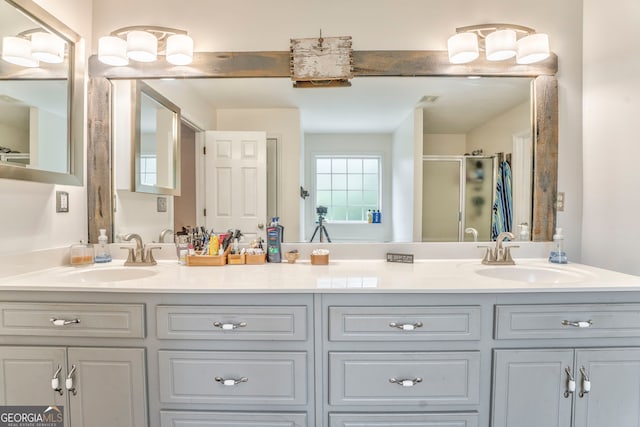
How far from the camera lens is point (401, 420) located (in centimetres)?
114

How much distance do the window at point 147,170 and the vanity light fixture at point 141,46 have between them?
1.66ft

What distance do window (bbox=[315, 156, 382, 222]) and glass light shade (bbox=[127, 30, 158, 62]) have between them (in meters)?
1.04

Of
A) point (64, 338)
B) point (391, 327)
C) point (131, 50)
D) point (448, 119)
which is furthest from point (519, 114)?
point (64, 338)

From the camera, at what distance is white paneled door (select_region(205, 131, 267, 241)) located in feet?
5.60

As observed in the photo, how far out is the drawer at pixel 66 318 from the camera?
3.72ft

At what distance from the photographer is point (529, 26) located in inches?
64.8

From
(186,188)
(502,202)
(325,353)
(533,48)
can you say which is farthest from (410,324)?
(533,48)

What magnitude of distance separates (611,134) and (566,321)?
1.05 meters

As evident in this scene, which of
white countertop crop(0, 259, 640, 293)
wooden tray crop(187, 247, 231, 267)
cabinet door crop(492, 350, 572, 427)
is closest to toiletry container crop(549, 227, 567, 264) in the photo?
white countertop crop(0, 259, 640, 293)

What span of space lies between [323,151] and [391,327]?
1015 mm

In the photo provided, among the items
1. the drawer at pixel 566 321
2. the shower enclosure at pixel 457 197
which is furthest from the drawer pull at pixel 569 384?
the shower enclosure at pixel 457 197

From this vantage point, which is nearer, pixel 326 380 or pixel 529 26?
pixel 326 380

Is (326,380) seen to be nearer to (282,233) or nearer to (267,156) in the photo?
(282,233)

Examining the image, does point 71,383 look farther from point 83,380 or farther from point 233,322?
point 233,322
